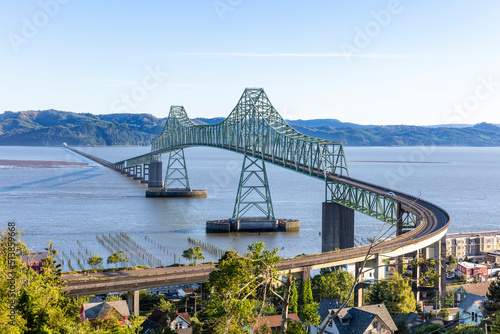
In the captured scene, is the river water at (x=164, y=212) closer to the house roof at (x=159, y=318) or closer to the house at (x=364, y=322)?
the house roof at (x=159, y=318)

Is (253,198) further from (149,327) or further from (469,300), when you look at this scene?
(149,327)

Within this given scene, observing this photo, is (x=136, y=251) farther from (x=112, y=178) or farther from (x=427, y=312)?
(x=112, y=178)

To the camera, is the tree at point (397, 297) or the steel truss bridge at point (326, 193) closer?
the tree at point (397, 297)

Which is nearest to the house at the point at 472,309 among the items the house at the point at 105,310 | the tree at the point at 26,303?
the house at the point at 105,310

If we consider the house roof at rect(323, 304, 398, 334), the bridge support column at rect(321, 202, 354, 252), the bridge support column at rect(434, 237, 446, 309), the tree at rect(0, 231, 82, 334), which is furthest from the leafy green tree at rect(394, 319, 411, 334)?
the bridge support column at rect(321, 202, 354, 252)

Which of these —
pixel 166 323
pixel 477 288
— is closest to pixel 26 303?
pixel 166 323

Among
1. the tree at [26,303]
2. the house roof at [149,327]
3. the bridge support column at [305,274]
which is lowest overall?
the house roof at [149,327]

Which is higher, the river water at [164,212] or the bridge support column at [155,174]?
the bridge support column at [155,174]
